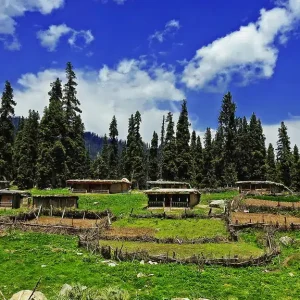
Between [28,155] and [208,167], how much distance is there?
44492 millimetres

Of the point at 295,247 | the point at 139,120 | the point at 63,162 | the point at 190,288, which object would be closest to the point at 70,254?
the point at 190,288

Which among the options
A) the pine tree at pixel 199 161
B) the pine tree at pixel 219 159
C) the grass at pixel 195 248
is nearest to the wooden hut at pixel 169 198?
the grass at pixel 195 248

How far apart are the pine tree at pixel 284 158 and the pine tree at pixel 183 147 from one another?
78.7ft

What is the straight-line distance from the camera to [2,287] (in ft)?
78.9

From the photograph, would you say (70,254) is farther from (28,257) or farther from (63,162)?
(63,162)

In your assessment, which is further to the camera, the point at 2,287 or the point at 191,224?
the point at 191,224

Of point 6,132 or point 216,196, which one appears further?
point 6,132

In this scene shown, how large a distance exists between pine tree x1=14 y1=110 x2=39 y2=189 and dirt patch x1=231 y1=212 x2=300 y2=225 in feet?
165

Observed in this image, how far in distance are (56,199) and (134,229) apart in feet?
58.9

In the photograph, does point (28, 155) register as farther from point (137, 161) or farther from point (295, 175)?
point (295, 175)

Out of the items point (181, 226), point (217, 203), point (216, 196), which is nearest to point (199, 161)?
point (216, 196)

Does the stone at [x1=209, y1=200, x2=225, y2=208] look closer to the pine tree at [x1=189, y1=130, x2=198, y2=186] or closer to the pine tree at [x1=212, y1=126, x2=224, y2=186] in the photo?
the pine tree at [x1=189, y1=130, x2=198, y2=186]

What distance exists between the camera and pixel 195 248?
37656 millimetres

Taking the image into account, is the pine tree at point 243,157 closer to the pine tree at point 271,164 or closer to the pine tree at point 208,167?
the pine tree at point 208,167
